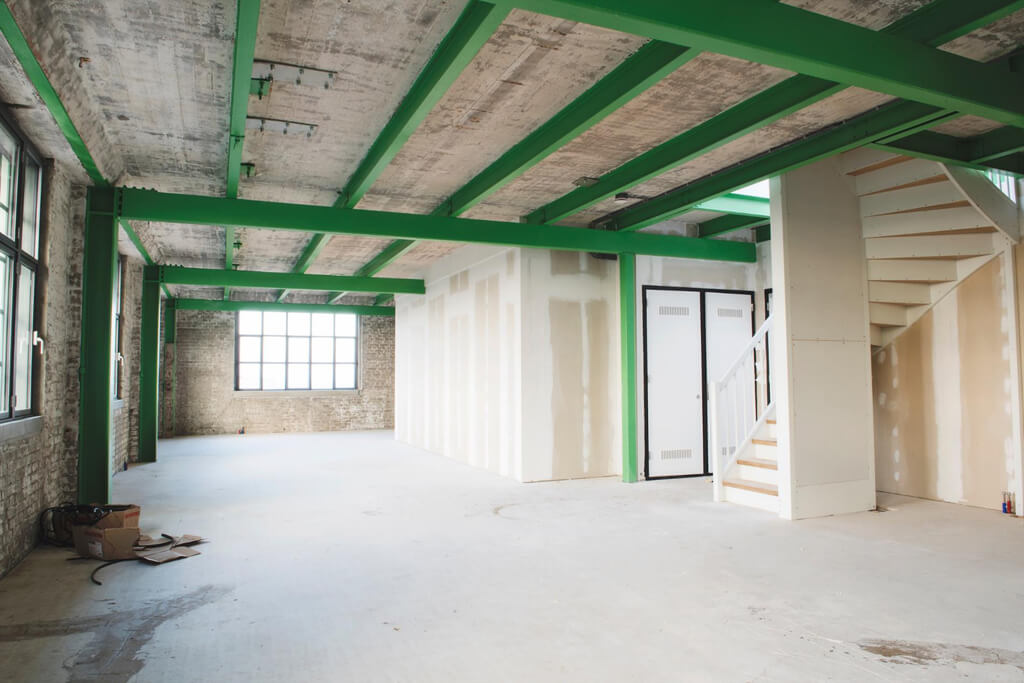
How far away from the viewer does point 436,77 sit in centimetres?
379

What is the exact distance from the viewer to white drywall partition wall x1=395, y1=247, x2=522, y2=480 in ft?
26.9

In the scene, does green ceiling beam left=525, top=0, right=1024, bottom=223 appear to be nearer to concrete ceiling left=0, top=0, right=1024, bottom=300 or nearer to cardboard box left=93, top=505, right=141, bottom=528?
concrete ceiling left=0, top=0, right=1024, bottom=300

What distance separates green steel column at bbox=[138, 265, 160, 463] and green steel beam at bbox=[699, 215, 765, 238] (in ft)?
26.9

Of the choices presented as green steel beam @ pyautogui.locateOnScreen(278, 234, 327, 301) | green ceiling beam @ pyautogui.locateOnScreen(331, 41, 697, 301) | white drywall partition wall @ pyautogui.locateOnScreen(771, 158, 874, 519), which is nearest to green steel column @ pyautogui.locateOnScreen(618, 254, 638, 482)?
white drywall partition wall @ pyautogui.locateOnScreen(771, 158, 874, 519)

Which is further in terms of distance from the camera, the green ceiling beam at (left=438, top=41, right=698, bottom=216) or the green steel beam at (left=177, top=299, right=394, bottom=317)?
the green steel beam at (left=177, top=299, right=394, bottom=317)

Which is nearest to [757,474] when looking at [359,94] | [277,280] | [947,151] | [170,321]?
[947,151]

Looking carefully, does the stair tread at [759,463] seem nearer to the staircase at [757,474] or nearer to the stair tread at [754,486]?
the staircase at [757,474]

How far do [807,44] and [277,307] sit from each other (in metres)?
13.6

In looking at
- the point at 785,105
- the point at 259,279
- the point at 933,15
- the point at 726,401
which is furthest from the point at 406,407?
the point at 933,15

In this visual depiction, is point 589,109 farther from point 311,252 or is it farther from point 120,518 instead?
point 311,252

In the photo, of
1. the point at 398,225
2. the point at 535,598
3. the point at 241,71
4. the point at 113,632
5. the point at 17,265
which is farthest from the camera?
the point at 398,225

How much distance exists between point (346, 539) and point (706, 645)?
10.1ft

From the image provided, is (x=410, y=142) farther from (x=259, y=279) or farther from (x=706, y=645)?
(x=259, y=279)

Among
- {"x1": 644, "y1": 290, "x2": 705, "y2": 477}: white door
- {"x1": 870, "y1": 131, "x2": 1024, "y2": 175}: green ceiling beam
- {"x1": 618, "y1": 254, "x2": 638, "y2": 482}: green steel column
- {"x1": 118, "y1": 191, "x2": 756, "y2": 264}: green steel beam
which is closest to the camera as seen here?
{"x1": 870, "y1": 131, "x2": 1024, "y2": 175}: green ceiling beam
